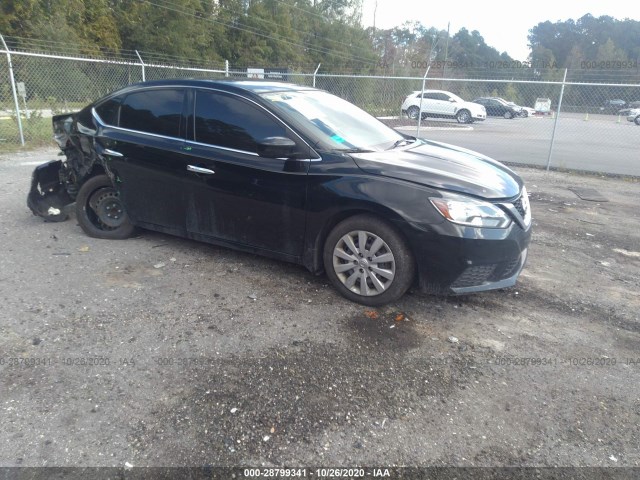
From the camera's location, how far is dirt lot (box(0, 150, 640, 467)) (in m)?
2.41

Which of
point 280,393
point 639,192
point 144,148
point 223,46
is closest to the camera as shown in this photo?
point 280,393

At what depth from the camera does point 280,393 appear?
2.77 m

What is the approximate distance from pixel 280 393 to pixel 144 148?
2833 millimetres

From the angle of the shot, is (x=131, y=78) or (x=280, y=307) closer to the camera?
(x=280, y=307)

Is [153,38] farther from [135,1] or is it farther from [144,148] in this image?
[144,148]

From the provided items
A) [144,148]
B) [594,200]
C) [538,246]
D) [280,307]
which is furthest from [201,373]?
[594,200]

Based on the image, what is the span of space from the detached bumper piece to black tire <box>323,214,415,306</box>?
3.57 meters

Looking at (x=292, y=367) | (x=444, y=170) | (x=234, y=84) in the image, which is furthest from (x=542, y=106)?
(x=292, y=367)

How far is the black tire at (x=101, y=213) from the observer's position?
199 inches

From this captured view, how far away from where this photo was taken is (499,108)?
2875cm

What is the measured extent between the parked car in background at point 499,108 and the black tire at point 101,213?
2669 centimetres

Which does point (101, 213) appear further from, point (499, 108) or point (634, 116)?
point (634, 116)

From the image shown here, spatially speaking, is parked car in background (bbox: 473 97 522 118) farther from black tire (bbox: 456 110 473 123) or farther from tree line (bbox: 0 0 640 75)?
black tire (bbox: 456 110 473 123)

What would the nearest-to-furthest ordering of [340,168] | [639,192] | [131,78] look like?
[340,168], [639,192], [131,78]
